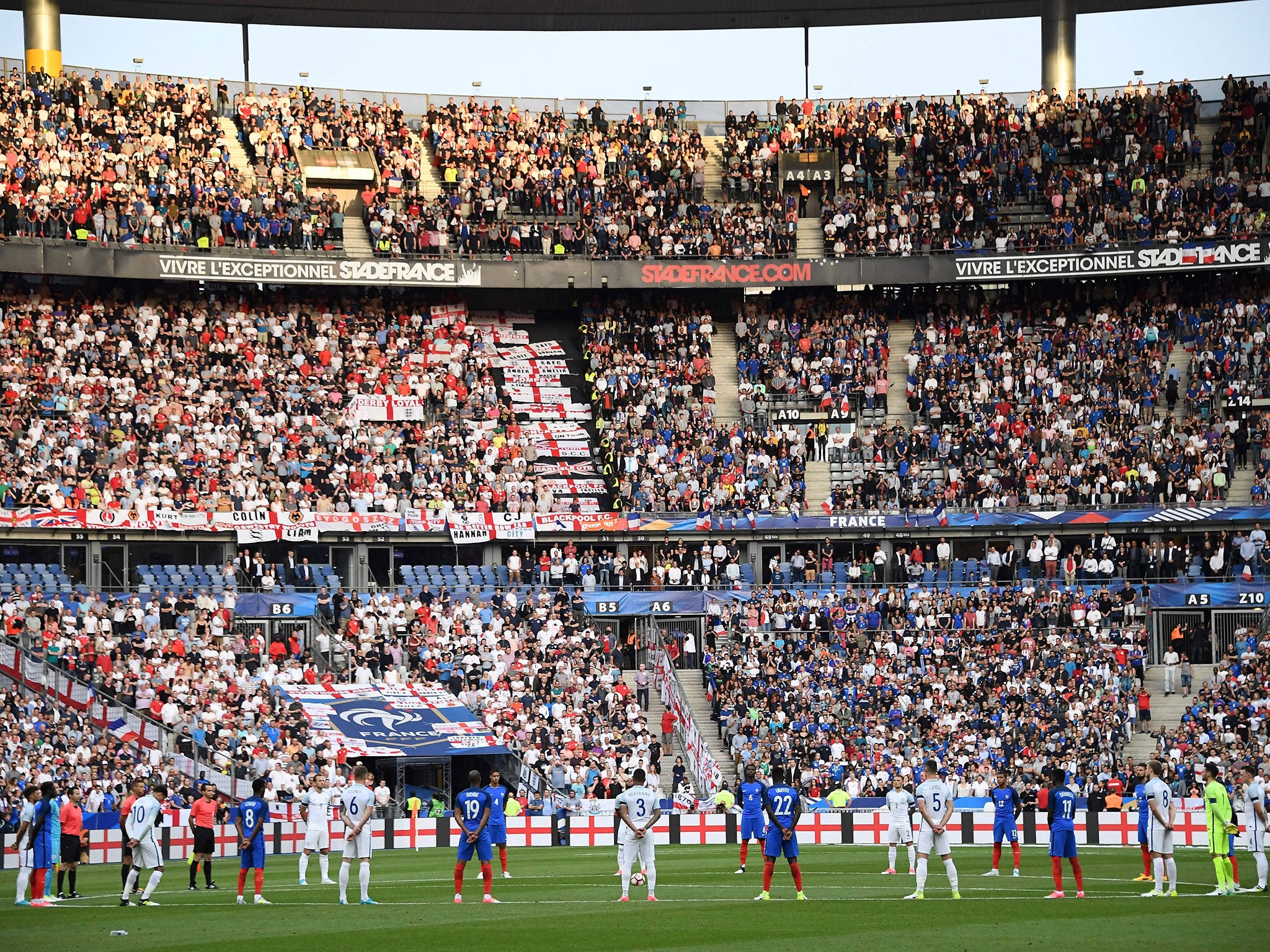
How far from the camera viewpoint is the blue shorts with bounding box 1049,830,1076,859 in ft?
75.7

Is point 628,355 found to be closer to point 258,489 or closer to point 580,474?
point 580,474

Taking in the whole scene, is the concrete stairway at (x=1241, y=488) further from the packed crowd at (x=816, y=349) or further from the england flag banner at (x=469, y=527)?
the england flag banner at (x=469, y=527)

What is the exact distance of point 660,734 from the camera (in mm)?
45844

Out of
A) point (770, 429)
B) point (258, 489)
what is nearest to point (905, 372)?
point (770, 429)

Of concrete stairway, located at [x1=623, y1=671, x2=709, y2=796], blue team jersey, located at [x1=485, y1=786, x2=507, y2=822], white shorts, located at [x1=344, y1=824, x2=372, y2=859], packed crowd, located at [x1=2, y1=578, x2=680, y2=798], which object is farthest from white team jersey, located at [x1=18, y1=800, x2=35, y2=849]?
concrete stairway, located at [x1=623, y1=671, x2=709, y2=796]

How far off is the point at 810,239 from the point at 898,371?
19.4ft

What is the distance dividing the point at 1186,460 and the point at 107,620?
32.2 m

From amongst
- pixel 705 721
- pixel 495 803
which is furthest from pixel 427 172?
pixel 495 803

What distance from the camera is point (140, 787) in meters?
24.4

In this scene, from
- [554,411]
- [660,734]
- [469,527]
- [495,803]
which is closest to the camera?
[495,803]

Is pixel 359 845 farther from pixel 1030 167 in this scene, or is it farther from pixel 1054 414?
pixel 1030 167

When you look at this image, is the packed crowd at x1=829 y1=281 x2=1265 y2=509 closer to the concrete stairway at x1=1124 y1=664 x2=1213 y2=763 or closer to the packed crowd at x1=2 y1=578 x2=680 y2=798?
the concrete stairway at x1=1124 y1=664 x2=1213 y2=763

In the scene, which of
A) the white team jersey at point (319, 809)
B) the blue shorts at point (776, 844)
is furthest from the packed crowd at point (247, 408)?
the blue shorts at point (776, 844)

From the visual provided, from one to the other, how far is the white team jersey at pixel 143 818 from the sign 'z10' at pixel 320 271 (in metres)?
30.7
